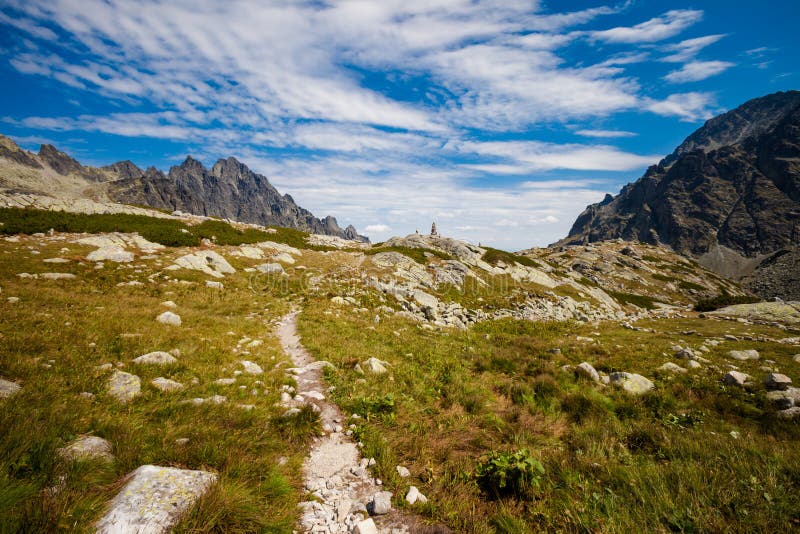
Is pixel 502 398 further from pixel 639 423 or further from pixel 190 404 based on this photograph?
pixel 190 404

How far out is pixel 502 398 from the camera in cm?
920

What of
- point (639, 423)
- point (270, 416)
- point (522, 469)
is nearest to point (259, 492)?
point (270, 416)

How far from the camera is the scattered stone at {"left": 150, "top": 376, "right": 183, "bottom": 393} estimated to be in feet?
22.0

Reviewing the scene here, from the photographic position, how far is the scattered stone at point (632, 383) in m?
9.48

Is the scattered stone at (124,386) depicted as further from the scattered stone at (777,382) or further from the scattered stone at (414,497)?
the scattered stone at (777,382)

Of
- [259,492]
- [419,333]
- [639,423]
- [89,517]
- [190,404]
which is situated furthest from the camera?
A: [419,333]

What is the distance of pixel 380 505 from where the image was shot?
4.55 metres

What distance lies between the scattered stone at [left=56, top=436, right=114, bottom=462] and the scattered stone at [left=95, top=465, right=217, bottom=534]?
→ 655mm

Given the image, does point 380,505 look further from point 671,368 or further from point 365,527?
point 671,368

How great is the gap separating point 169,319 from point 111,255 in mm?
13118

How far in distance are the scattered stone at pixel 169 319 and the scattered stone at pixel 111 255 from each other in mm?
11858

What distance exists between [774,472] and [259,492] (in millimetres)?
7731

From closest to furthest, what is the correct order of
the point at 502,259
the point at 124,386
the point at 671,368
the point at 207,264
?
1. the point at 124,386
2. the point at 671,368
3. the point at 207,264
4. the point at 502,259

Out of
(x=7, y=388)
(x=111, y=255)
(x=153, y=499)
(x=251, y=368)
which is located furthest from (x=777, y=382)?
(x=111, y=255)
